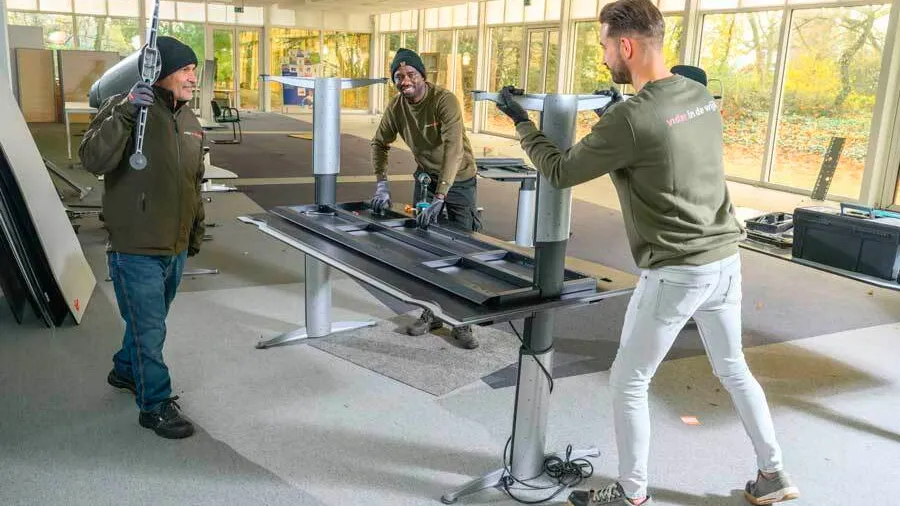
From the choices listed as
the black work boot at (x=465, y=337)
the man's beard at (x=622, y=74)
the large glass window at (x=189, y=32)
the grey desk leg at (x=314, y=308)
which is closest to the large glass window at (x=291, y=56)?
the large glass window at (x=189, y=32)

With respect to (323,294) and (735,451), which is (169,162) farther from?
(735,451)

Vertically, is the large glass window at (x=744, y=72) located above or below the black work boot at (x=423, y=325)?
above

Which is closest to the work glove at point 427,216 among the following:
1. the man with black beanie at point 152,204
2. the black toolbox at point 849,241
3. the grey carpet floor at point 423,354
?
the grey carpet floor at point 423,354

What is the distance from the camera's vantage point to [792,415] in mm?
3502

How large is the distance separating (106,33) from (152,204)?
20550mm

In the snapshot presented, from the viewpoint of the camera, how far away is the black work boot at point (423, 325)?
4.35m

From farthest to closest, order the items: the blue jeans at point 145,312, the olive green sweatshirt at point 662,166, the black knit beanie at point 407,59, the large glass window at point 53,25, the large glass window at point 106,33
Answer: the large glass window at point 106,33
the large glass window at point 53,25
the black knit beanie at point 407,59
the blue jeans at point 145,312
the olive green sweatshirt at point 662,166

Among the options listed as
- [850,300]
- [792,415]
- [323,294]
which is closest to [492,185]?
[850,300]

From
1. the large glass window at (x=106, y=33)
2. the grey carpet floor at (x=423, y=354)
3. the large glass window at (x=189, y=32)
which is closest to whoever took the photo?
the grey carpet floor at (x=423, y=354)

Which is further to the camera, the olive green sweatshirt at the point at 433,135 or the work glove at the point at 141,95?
the olive green sweatshirt at the point at 433,135

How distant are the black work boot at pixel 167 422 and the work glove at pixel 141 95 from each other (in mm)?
1211

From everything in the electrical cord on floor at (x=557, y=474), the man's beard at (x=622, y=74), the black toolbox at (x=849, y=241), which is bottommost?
the electrical cord on floor at (x=557, y=474)

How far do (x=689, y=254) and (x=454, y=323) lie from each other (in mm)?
763

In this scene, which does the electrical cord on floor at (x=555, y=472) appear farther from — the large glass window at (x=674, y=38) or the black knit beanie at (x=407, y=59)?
the large glass window at (x=674, y=38)
